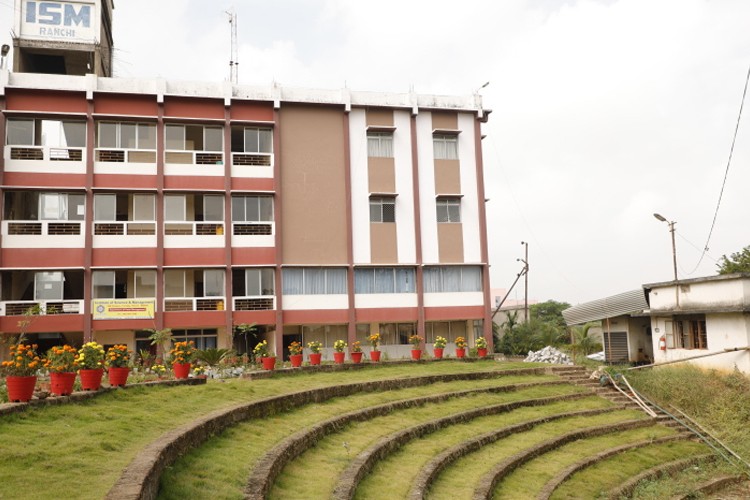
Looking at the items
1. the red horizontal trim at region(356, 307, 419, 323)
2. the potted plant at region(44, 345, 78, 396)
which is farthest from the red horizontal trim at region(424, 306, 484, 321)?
the potted plant at region(44, 345, 78, 396)

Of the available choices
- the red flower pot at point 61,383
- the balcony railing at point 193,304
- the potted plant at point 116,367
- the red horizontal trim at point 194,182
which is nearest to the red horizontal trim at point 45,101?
the red horizontal trim at point 194,182

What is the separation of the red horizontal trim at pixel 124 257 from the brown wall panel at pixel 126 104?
577 cm

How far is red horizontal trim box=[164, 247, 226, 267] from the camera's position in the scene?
27.9m

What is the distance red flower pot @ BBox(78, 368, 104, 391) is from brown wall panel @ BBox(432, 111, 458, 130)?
22642 mm

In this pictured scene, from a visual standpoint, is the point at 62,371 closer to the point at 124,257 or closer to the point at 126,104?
the point at 124,257

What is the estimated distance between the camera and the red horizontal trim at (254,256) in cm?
2853

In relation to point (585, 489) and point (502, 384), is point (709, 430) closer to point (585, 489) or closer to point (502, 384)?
point (502, 384)

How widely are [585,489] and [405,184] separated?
19.3 metres

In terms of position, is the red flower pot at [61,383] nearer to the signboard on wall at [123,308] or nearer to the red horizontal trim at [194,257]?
the signboard on wall at [123,308]

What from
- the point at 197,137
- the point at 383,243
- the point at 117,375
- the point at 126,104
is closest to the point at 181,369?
the point at 117,375

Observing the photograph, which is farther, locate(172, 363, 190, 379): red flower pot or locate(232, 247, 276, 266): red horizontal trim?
locate(232, 247, 276, 266): red horizontal trim

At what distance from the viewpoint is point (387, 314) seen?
99.1 ft

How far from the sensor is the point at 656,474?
51.2 ft

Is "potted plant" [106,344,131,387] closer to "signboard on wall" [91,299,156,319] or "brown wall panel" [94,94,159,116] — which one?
"signboard on wall" [91,299,156,319]
